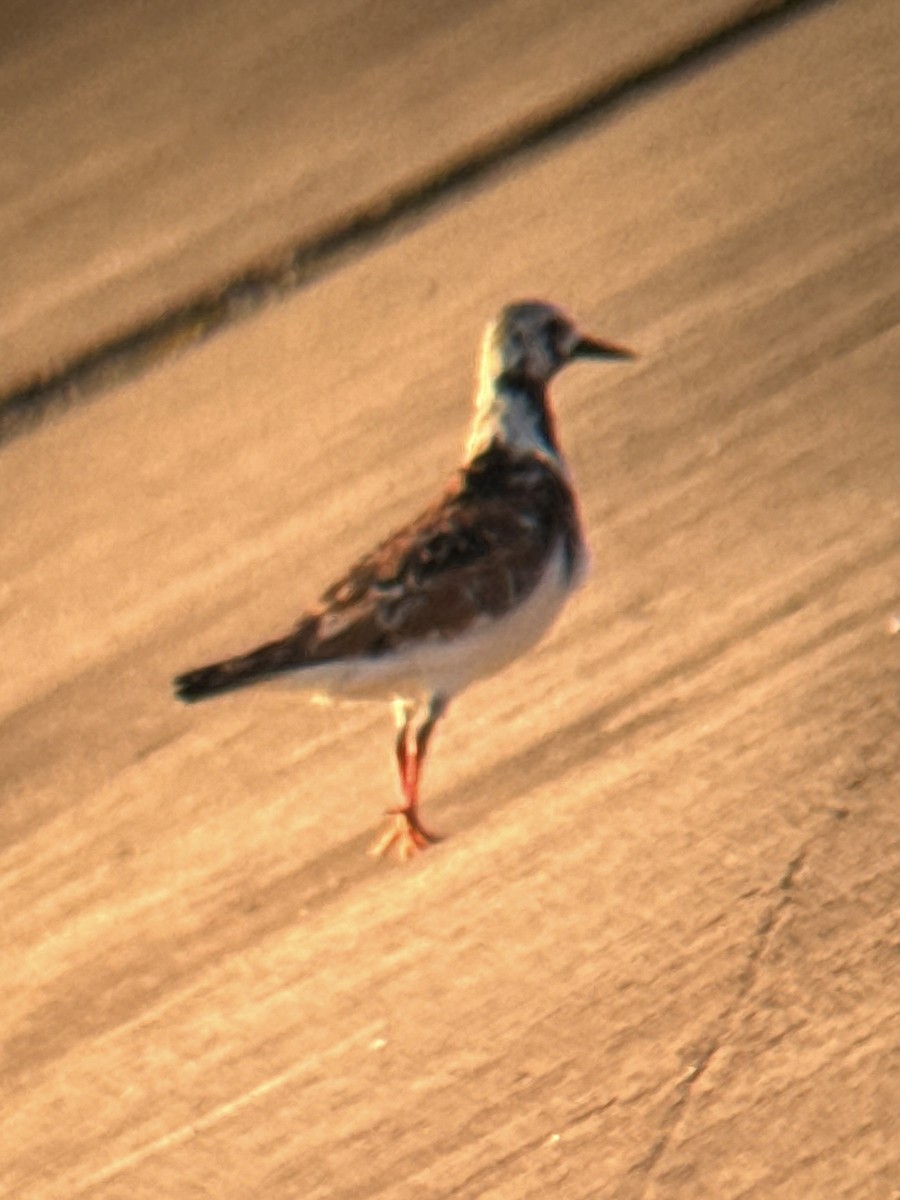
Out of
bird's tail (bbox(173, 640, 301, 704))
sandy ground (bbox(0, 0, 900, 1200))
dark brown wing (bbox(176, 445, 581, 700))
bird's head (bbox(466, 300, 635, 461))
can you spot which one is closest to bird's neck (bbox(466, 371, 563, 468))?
bird's head (bbox(466, 300, 635, 461))

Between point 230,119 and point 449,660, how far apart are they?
355 cm

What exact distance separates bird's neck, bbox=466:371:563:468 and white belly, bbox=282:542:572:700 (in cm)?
42

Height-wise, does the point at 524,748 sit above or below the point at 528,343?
below

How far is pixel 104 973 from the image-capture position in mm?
5453

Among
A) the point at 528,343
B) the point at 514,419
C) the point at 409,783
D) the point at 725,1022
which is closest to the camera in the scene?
the point at 725,1022

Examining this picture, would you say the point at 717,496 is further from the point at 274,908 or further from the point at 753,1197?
the point at 753,1197

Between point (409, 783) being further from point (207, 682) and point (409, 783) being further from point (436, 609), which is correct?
point (207, 682)

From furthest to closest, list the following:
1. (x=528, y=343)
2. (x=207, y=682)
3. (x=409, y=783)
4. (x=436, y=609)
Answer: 1. (x=528, y=343)
2. (x=409, y=783)
3. (x=436, y=609)
4. (x=207, y=682)

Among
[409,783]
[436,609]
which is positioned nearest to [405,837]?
[409,783]

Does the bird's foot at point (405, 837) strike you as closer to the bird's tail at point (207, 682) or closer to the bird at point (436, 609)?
the bird at point (436, 609)

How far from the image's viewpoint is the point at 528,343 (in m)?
6.27

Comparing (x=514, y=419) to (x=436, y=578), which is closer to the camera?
(x=436, y=578)

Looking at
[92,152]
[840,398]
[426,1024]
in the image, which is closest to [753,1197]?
[426,1024]

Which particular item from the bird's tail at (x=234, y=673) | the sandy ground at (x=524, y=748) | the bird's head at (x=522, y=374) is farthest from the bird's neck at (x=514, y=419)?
the bird's tail at (x=234, y=673)
